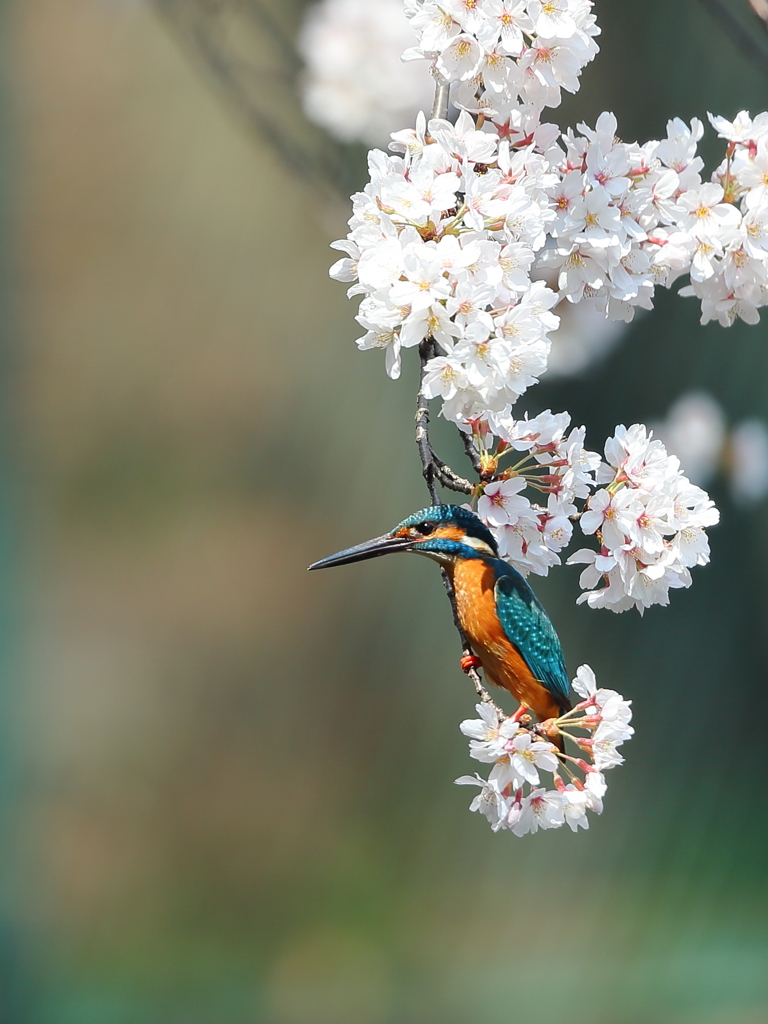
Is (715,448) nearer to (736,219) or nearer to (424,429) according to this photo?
(736,219)

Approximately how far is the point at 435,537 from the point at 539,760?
0.67 feet

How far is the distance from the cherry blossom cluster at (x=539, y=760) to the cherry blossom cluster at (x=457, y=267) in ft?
0.64

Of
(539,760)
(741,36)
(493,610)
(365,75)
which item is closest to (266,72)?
(365,75)

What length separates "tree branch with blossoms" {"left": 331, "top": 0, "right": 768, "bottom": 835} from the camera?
0.59 m

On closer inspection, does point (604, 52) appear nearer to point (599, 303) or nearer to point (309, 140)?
point (309, 140)

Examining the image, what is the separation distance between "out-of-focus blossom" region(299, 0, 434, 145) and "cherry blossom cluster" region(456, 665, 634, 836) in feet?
4.95

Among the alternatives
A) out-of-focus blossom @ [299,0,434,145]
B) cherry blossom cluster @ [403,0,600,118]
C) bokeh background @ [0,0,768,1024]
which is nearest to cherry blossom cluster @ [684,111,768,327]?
cherry blossom cluster @ [403,0,600,118]

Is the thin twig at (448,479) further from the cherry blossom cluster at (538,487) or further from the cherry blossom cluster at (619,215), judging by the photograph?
the cherry blossom cluster at (619,215)

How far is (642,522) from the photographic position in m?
0.67

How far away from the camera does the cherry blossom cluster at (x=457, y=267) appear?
578mm

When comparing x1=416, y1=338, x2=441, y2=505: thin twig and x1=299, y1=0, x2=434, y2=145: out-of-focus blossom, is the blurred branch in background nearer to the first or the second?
x1=299, y1=0, x2=434, y2=145: out-of-focus blossom

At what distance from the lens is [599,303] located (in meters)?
0.74

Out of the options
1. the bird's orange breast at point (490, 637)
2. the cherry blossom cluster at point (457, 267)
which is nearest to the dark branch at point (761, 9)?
the cherry blossom cluster at point (457, 267)

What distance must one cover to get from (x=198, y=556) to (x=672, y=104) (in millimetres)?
1796
